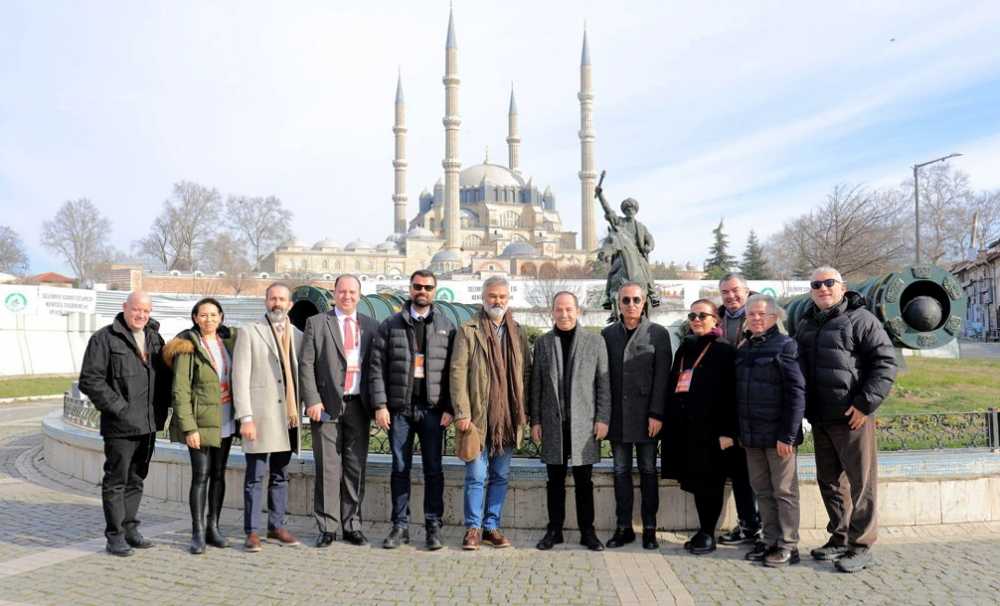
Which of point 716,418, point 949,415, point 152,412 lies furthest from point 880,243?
point 152,412

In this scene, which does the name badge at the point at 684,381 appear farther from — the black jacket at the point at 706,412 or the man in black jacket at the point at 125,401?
the man in black jacket at the point at 125,401

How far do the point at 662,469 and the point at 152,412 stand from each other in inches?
134

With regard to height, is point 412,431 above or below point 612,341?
below

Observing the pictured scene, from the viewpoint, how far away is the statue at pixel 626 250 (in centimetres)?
1125

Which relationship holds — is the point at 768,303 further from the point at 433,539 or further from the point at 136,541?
the point at 136,541

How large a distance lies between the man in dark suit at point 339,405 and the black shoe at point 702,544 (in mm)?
2136

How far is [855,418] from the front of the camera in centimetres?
445

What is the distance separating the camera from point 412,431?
201 inches

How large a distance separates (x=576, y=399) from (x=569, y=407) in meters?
0.07

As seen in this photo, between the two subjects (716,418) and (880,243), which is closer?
(716,418)

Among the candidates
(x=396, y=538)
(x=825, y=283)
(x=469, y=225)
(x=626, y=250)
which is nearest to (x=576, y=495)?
(x=396, y=538)

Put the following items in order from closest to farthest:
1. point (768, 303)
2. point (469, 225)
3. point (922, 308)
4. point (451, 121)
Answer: point (768, 303)
point (922, 308)
point (451, 121)
point (469, 225)

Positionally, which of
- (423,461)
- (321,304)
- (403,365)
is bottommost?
(423,461)

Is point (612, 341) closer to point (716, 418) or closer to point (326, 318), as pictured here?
point (716, 418)
